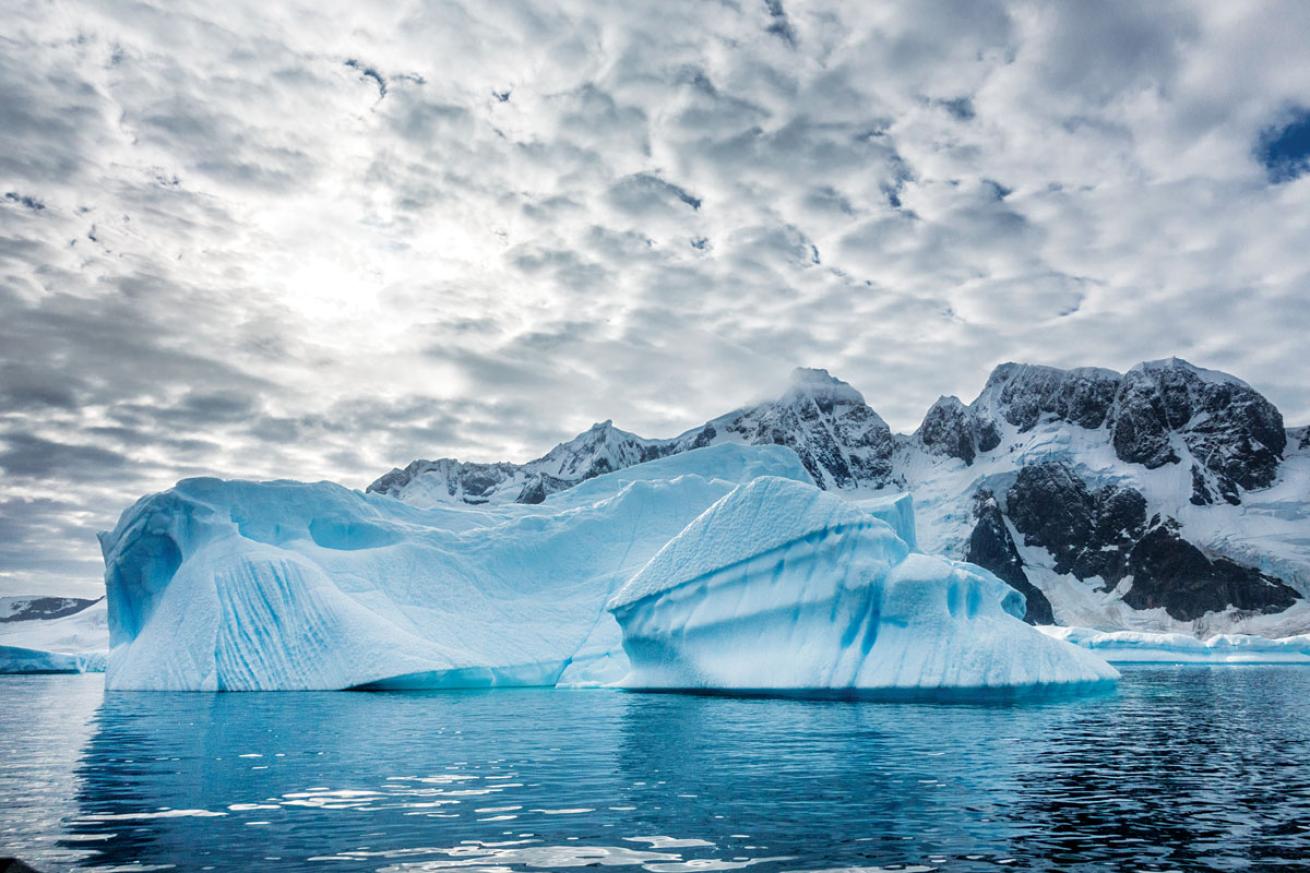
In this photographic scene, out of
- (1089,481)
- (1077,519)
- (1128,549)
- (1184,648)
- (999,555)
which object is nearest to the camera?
(1184,648)

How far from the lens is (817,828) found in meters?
8.10

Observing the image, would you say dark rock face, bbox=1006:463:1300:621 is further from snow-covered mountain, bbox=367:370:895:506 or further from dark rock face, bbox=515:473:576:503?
dark rock face, bbox=515:473:576:503

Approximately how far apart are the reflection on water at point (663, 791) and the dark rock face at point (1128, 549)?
122 metres

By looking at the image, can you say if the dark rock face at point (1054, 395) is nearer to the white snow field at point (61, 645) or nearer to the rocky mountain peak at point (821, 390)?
the rocky mountain peak at point (821, 390)

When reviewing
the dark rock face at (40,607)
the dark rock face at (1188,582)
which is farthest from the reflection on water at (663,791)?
the dark rock face at (40,607)

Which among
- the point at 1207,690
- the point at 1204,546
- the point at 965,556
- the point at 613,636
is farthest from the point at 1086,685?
the point at 1204,546

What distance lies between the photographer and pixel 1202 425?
5758 inches

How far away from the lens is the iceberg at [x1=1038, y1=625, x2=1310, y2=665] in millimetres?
75188

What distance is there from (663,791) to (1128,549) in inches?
5694

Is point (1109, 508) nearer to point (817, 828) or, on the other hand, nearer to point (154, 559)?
point (154, 559)

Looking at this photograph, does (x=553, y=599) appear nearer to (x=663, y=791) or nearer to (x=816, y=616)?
(x=816, y=616)

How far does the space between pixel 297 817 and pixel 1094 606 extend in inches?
5601

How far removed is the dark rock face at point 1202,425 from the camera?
139375mm

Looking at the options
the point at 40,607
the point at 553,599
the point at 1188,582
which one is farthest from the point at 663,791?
the point at 40,607
